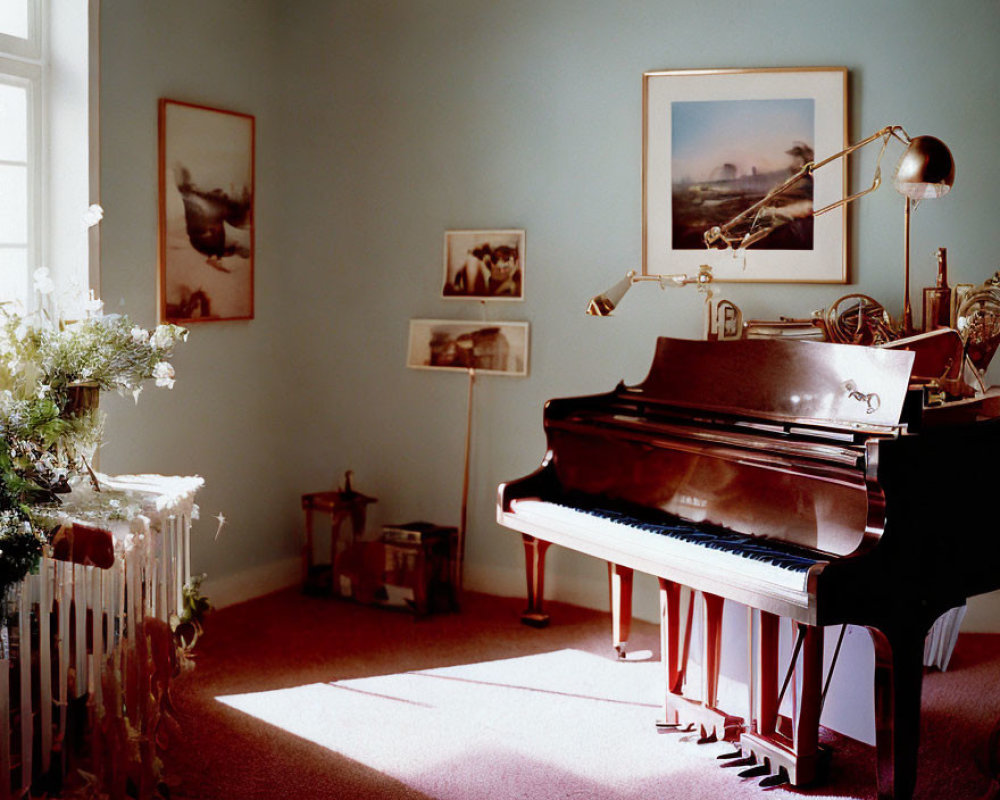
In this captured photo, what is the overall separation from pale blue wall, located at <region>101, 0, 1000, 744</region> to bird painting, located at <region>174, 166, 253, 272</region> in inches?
6.5

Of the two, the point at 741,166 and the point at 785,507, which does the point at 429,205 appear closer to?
Result: the point at 741,166

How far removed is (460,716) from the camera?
12.9 feet

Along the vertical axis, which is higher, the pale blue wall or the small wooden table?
the pale blue wall

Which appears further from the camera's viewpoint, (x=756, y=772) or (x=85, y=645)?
(x=756, y=772)

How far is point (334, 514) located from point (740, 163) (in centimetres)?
237

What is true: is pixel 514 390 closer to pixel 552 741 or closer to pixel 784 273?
pixel 784 273

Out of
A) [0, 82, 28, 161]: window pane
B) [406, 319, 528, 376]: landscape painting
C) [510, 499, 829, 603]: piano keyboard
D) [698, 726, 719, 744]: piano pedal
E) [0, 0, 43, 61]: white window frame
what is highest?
[0, 0, 43, 61]: white window frame

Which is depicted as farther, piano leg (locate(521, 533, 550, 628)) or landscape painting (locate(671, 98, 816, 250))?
piano leg (locate(521, 533, 550, 628))

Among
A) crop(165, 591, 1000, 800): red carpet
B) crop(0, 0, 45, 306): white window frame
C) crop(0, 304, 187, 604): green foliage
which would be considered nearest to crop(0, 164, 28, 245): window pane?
crop(0, 0, 45, 306): white window frame

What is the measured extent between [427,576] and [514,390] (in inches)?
36.7

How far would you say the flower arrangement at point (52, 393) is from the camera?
111 inches

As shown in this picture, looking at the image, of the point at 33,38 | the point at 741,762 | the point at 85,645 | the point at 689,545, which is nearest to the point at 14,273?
the point at 33,38

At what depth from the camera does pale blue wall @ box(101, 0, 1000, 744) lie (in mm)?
4543

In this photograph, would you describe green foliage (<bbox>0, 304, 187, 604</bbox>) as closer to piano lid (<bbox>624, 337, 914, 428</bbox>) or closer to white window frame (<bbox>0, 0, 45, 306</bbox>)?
white window frame (<bbox>0, 0, 45, 306</bbox>)
